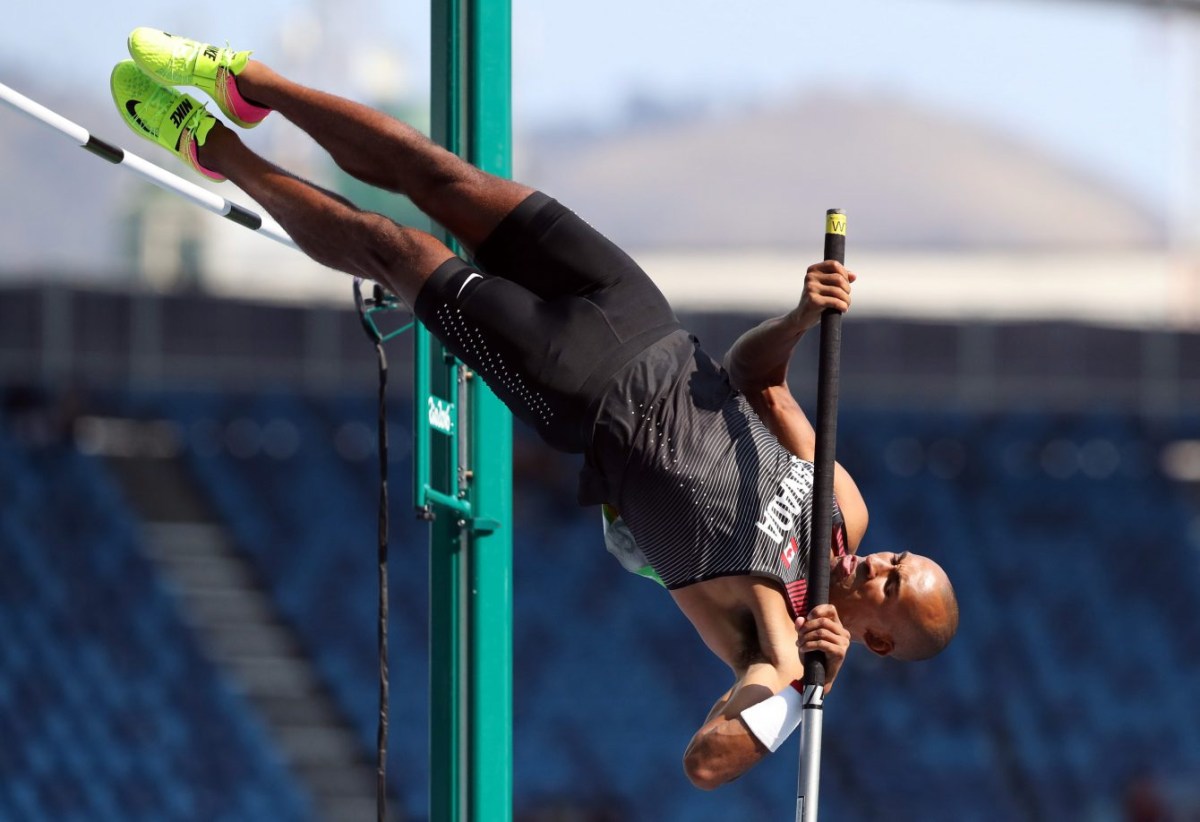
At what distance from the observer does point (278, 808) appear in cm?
1173

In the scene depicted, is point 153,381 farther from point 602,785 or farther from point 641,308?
point 641,308

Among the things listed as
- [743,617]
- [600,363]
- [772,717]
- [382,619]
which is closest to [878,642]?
[743,617]

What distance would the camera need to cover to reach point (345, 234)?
4086mm

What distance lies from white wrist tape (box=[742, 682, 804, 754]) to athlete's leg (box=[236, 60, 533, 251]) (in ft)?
4.29

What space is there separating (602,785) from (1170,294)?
448 inches

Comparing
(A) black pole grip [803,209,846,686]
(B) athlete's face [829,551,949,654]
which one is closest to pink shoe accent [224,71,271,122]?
(A) black pole grip [803,209,846,686]

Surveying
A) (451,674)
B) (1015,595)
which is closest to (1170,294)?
(1015,595)

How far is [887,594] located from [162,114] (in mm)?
2191

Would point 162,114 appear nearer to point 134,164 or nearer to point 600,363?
point 134,164

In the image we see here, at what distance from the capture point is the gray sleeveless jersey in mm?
4098

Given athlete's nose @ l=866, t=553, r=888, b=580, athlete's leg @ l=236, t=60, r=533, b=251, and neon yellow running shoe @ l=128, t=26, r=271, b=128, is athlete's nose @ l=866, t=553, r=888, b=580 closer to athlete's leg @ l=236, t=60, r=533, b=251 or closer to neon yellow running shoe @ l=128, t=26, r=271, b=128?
athlete's leg @ l=236, t=60, r=533, b=251

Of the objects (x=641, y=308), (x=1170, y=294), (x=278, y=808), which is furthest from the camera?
(x=1170, y=294)

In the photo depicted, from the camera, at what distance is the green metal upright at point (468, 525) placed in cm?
459

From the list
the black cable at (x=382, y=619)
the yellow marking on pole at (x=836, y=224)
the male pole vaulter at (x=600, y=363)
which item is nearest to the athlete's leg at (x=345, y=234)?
the male pole vaulter at (x=600, y=363)
